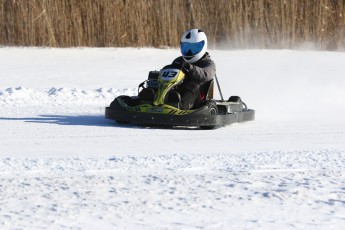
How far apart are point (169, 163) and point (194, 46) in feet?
10.3

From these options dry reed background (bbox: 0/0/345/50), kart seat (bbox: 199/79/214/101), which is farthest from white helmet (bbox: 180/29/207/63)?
dry reed background (bbox: 0/0/345/50)

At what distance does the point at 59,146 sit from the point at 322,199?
3.13m

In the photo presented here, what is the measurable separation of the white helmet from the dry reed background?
7452mm

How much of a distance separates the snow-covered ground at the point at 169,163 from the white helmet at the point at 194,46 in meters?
0.86

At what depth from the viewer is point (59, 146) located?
8766mm

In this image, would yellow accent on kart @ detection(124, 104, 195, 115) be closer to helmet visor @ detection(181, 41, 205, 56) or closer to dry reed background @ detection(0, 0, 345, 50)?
helmet visor @ detection(181, 41, 205, 56)

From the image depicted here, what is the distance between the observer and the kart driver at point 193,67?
10.3 m

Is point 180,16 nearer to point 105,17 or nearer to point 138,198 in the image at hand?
point 105,17

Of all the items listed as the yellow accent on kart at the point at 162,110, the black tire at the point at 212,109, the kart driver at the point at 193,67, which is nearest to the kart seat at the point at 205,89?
the kart driver at the point at 193,67

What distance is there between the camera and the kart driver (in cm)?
1030

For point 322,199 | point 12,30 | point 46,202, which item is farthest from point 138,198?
point 12,30

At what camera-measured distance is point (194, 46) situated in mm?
10648

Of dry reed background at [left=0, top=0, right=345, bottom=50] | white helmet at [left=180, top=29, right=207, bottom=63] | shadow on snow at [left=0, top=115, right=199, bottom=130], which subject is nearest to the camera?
shadow on snow at [left=0, top=115, right=199, bottom=130]

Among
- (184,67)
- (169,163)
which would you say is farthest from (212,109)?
(169,163)
